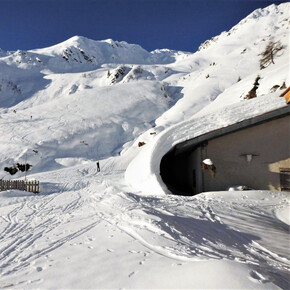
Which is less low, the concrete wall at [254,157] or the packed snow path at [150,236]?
the concrete wall at [254,157]

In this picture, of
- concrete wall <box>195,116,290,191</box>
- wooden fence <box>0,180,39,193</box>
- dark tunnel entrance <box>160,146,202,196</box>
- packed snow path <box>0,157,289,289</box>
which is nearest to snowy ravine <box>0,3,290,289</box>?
packed snow path <box>0,157,289,289</box>

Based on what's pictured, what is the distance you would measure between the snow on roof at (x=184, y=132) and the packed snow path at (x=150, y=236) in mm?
2094

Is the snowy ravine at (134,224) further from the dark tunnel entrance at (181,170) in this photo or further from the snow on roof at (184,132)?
the dark tunnel entrance at (181,170)

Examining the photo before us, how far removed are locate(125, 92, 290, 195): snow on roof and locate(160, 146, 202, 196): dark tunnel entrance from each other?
1216mm

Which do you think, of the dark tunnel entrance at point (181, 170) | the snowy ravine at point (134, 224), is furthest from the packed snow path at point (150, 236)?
the dark tunnel entrance at point (181, 170)

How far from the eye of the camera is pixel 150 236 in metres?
4.37

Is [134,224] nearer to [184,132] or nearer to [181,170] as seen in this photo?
[184,132]

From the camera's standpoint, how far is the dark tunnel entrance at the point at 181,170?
41.2ft

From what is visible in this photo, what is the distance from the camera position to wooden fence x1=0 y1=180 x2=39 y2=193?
Answer: 14398 mm

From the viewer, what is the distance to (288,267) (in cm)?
377

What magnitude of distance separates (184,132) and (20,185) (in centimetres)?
1090

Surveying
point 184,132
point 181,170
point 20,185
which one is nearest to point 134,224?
point 184,132

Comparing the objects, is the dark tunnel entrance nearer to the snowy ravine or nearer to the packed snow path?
the snowy ravine

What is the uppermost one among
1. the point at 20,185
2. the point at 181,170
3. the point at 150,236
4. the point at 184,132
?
the point at 184,132
